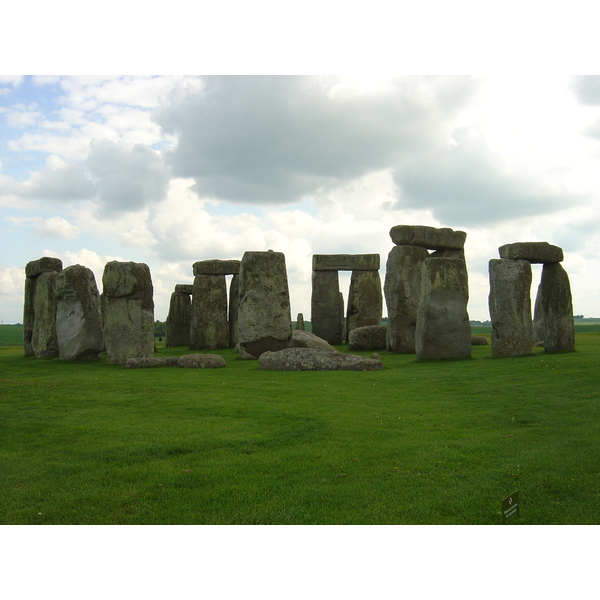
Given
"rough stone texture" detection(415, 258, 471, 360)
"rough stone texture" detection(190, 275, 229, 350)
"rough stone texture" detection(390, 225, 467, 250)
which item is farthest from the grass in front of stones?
"rough stone texture" detection(190, 275, 229, 350)

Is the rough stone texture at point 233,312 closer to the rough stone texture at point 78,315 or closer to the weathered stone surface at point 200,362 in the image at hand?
the rough stone texture at point 78,315

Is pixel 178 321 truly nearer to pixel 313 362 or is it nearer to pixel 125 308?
pixel 125 308

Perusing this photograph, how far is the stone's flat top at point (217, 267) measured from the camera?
21.5m

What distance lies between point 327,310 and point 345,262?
86.1 inches

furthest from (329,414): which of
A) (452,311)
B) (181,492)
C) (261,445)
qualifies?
(452,311)

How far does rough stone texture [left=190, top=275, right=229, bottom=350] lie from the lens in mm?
20953

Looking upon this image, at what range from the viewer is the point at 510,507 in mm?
3861

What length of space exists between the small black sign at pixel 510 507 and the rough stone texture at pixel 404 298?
12.7 meters

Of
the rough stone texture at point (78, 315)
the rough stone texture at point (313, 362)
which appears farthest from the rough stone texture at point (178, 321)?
the rough stone texture at point (313, 362)

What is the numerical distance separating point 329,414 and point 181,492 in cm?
302

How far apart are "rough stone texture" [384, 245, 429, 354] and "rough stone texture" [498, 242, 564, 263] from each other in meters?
3.98

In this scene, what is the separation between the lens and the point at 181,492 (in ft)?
14.7

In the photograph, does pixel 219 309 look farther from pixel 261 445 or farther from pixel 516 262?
pixel 261 445

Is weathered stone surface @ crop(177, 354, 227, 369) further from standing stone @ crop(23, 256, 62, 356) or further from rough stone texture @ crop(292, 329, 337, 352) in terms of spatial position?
standing stone @ crop(23, 256, 62, 356)
